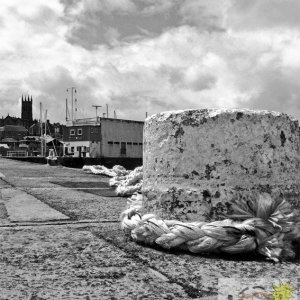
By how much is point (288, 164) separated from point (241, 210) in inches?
16.9

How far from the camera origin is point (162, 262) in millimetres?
1787

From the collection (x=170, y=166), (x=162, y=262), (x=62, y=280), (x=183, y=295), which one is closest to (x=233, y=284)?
(x=183, y=295)

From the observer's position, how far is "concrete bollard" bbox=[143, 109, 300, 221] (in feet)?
7.04

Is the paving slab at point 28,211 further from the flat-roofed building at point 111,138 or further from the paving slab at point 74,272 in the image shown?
the flat-roofed building at point 111,138

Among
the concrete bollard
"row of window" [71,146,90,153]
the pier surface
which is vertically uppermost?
"row of window" [71,146,90,153]

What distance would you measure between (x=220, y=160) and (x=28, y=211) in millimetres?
1757

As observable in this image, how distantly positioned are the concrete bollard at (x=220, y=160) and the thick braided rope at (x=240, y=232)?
109mm

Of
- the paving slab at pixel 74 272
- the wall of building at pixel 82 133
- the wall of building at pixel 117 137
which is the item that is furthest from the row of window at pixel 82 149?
the paving slab at pixel 74 272

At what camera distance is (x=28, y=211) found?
322cm

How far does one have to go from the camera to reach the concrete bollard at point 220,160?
215cm

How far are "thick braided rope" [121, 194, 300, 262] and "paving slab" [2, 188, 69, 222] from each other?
1022mm

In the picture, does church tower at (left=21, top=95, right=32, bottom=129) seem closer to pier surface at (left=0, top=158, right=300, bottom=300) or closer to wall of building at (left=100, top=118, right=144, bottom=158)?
wall of building at (left=100, top=118, right=144, bottom=158)

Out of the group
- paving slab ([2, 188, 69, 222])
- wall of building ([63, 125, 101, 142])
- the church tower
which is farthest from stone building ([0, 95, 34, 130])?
paving slab ([2, 188, 69, 222])

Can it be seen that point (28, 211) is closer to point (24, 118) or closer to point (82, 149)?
point (82, 149)
